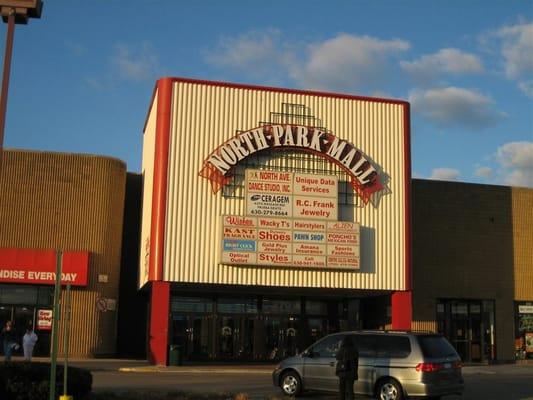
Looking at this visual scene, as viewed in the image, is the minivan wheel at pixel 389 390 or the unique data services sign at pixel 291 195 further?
the unique data services sign at pixel 291 195

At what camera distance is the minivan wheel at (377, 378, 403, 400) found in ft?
56.2

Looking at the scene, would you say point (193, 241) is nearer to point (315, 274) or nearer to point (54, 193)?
point (315, 274)

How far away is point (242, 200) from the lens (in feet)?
99.4

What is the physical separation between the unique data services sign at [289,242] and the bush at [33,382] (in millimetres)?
15070

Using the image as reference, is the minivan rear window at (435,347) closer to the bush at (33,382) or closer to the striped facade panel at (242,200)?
the bush at (33,382)

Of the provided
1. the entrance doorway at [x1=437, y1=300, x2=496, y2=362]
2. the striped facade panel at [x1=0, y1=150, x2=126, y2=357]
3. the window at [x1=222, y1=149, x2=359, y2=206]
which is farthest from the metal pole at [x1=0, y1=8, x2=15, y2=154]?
the entrance doorway at [x1=437, y1=300, x2=496, y2=362]

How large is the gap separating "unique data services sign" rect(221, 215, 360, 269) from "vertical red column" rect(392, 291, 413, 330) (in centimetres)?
262

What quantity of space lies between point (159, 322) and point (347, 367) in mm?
14264

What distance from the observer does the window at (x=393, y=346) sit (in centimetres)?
1745

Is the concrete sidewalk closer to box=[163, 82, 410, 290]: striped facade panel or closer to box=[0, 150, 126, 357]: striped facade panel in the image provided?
box=[163, 82, 410, 290]: striped facade panel

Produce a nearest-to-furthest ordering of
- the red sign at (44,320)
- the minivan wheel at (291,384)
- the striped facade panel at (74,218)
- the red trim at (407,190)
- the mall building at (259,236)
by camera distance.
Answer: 1. the minivan wheel at (291,384)
2. the mall building at (259,236)
3. the red trim at (407,190)
4. the red sign at (44,320)
5. the striped facade panel at (74,218)

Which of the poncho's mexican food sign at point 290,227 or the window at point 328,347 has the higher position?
the poncho's mexican food sign at point 290,227

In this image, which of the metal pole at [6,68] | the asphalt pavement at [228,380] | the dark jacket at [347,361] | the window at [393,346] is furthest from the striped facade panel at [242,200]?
the metal pole at [6,68]

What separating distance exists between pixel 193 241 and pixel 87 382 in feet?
49.7
